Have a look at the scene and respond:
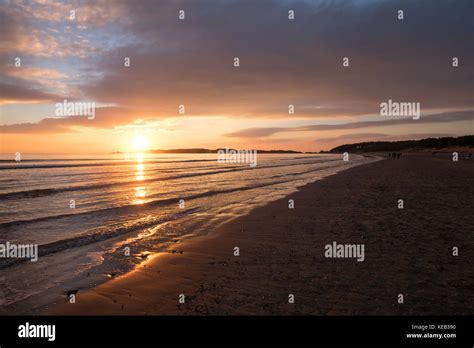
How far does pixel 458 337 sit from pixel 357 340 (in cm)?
150

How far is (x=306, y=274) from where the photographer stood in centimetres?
691

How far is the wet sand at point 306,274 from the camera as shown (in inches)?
216

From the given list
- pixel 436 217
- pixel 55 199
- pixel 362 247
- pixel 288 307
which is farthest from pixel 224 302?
pixel 55 199

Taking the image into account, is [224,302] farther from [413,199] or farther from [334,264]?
[413,199]

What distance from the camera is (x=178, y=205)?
57.9ft

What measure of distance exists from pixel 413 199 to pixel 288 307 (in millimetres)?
14378

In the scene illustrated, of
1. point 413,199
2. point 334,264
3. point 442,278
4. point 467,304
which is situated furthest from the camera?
point 413,199

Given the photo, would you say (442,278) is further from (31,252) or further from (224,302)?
(31,252)

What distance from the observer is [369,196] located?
18891mm

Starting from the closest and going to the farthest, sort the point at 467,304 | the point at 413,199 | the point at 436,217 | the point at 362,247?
1. the point at 467,304
2. the point at 362,247
3. the point at 436,217
4. the point at 413,199

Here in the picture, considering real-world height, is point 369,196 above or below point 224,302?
above

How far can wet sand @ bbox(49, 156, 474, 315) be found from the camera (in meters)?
5.49

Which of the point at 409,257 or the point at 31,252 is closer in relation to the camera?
the point at 409,257

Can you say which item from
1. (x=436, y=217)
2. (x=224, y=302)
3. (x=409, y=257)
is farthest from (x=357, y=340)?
(x=436, y=217)
